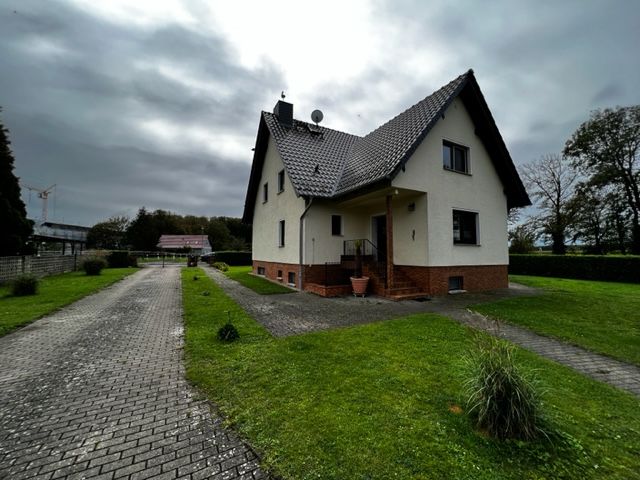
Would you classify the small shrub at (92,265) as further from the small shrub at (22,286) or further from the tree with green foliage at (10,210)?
the small shrub at (22,286)

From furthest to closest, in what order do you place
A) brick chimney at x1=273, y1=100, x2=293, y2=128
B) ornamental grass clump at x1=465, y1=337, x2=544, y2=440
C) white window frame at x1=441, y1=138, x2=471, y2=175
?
1. brick chimney at x1=273, y1=100, x2=293, y2=128
2. white window frame at x1=441, y1=138, x2=471, y2=175
3. ornamental grass clump at x1=465, y1=337, x2=544, y2=440

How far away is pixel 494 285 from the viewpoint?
1232cm

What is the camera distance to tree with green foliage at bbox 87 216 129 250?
56.1 m

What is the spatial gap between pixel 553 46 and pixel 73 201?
71501 millimetres

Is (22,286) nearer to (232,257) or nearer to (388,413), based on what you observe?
(388,413)

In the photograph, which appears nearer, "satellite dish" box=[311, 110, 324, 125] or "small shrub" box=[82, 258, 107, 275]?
"satellite dish" box=[311, 110, 324, 125]

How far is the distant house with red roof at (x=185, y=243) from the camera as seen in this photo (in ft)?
179

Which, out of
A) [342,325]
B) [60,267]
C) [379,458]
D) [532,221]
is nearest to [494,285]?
[342,325]

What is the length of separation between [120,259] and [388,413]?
1278 inches

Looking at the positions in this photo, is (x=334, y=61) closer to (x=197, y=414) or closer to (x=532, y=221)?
(x=197, y=414)

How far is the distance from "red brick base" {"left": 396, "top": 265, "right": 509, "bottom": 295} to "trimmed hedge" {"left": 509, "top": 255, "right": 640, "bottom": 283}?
8.58 m

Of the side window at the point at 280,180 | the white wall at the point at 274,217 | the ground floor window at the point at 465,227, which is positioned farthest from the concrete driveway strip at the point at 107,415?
the ground floor window at the point at 465,227

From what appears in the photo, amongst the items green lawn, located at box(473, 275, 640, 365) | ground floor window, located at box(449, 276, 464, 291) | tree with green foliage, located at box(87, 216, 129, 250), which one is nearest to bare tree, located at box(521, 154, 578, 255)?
green lawn, located at box(473, 275, 640, 365)

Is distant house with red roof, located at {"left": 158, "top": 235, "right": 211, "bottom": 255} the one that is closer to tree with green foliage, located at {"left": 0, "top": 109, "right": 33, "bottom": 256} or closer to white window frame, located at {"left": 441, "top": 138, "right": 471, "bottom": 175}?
tree with green foliage, located at {"left": 0, "top": 109, "right": 33, "bottom": 256}
